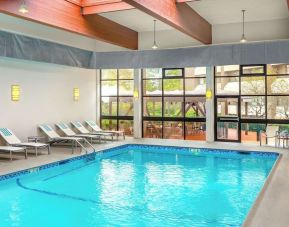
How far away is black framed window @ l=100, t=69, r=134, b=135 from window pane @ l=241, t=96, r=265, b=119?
166 inches

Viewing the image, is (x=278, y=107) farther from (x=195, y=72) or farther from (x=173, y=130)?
(x=173, y=130)

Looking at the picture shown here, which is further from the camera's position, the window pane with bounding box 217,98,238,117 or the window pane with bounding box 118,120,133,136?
the window pane with bounding box 118,120,133,136

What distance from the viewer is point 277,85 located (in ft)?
35.0

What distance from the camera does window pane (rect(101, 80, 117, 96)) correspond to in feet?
43.8

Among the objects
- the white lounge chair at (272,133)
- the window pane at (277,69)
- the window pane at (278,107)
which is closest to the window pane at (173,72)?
the window pane at (277,69)

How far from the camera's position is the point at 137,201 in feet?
18.6

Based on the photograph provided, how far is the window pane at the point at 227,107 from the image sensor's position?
1130 cm

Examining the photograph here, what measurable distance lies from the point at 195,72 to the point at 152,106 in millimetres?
2028

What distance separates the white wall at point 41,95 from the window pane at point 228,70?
4.86m

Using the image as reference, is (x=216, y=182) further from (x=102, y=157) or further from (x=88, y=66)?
(x=88, y=66)

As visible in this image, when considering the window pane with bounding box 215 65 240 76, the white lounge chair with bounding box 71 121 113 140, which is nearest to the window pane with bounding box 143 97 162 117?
the white lounge chair with bounding box 71 121 113 140

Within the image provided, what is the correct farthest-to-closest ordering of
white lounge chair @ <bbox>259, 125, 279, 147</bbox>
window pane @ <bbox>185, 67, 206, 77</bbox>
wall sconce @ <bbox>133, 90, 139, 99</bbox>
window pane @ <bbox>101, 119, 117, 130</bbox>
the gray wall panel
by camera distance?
window pane @ <bbox>101, 119, 117, 130</bbox> < wall sconce @ <bbox>133, 90, 139, 99</bbox> < window pane @ <bbox>185, 67, 206, 77</bbox> < white lounge chair @ <bbox>259, 125, 279, 147</bbox> < the gray wall panel

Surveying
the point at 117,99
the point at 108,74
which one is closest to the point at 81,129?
the point at 117,99

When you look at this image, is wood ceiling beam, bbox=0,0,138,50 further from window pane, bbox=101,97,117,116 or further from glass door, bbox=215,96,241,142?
glass door, bbox=215,96,241,142
